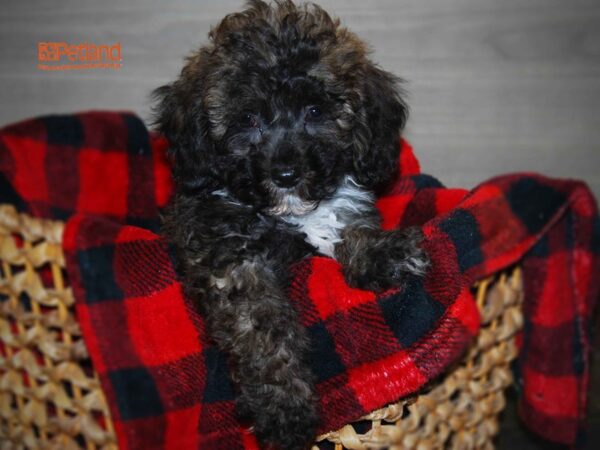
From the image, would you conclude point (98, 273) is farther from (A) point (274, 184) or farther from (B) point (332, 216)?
(B) point (332, 216)

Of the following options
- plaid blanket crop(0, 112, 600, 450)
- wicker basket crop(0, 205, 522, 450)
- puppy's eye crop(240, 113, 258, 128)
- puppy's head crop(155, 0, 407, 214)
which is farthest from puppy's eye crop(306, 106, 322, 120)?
wicker basket crop(0, 205, 522, 450)

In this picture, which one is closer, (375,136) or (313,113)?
(313,113)

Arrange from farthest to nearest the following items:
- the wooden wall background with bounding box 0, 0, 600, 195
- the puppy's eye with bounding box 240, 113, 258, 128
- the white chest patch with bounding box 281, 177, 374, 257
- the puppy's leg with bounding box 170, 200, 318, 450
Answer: the wooden wall background with bounding box 0, 0, 600, 195 → the white chest patch with bounding box 281, 177, 374, 257 → the puppy's eye with bounding box 240, 113, 258, 128 → the puppy's leg with bounding box 170, 200, 318, 450

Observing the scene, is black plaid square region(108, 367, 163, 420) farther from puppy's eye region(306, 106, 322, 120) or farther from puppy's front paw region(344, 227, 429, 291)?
puppy's eye region(306, 106, 322, 120)

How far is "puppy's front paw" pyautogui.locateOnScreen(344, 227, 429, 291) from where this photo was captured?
7.36ft

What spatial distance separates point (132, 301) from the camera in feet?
6.73

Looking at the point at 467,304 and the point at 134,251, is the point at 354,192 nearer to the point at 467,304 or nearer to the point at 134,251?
the point at 467,304

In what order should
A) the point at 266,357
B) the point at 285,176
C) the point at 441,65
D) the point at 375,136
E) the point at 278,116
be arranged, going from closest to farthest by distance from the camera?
the point at 266,357 → the point at 285,176 → the point at 278,116 → the point at 375,136 → the point at 441,65

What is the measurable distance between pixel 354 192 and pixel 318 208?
0.20 meters

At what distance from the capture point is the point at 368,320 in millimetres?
2078

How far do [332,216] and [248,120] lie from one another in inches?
21.8

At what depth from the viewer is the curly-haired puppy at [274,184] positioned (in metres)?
2.06

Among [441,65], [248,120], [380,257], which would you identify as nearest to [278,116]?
[248,120]

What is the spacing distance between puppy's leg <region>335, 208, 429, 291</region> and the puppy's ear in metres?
0.26
